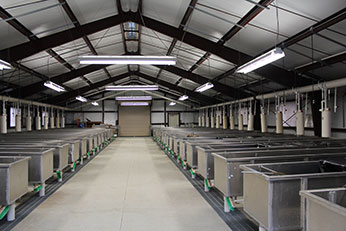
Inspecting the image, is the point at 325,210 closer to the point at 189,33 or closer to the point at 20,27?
the point at 189,33

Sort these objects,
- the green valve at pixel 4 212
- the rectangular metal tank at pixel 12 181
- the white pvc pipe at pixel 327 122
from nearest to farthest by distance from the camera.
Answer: the rectangular metal tank at pixel 12 181 < the green valve at pixel 4 212 < the white pvc pipe at pixel 327 122

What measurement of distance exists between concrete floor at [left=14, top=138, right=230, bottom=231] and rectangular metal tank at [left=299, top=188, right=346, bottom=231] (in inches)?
69.6

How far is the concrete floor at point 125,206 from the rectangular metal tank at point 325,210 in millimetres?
1767

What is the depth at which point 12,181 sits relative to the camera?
3537 mm

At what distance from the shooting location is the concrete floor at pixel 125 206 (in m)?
3.62

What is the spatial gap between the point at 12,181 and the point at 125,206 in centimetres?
179

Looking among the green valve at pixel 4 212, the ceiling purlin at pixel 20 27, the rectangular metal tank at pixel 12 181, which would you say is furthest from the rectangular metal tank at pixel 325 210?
the ceiling purlin at pixel 20 27

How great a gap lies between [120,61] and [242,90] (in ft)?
29.1

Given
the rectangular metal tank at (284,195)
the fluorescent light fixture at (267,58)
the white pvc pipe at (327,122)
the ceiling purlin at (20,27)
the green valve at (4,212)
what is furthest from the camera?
the white pvc pipe at (327,122)

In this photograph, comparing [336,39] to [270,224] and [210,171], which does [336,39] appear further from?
[270,224]

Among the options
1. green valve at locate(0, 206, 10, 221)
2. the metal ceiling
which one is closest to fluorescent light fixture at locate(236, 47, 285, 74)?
the metal ceiling

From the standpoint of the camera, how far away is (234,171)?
375 cm

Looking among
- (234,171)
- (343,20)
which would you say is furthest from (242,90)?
(234,171)

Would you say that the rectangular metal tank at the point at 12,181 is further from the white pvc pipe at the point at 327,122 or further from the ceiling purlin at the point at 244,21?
the white pvc pipe at the point at 327,122
